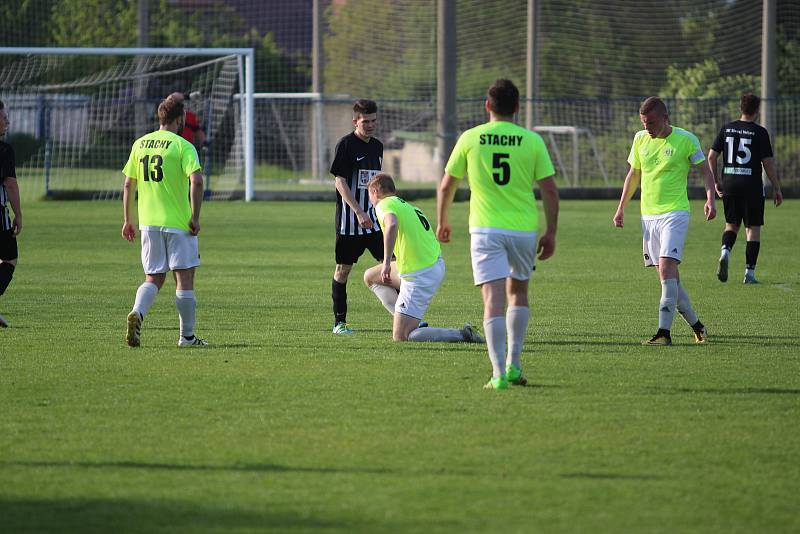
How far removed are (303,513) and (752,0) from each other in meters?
34.9

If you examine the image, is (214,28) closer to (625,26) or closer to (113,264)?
(625,26)

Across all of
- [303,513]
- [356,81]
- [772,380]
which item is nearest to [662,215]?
[772,380]

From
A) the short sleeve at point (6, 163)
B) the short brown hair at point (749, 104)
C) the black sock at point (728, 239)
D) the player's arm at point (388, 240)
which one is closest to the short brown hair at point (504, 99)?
the player's arm at point (388, 240)

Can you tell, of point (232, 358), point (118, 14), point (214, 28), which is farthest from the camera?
point (214, 28)

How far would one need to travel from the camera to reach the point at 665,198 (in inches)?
386

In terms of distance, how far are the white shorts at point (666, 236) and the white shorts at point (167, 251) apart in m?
3.58

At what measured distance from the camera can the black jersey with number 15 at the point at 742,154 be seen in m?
14.5

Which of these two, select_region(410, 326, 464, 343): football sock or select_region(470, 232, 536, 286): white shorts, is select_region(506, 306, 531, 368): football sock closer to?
select_region(470, 232, 536, 286): white shorts

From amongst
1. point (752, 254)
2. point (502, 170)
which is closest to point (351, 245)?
point (502, 170)

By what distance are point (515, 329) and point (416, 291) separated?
202cm

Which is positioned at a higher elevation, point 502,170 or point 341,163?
point 341,163

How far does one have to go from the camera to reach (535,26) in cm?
3384

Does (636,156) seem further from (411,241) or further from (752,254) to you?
(752,254)

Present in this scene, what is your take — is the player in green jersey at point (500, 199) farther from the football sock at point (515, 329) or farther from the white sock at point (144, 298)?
the white sock at point (144, 298)
